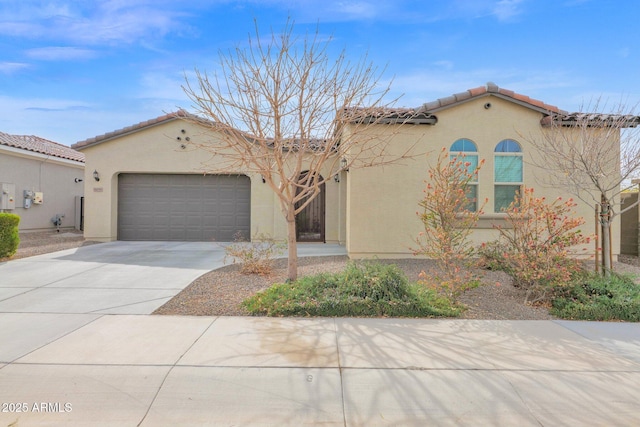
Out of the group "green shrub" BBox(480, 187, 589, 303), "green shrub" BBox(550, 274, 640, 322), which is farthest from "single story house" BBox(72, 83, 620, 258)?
"green shrub" BBox(550, 274, 640, 322)

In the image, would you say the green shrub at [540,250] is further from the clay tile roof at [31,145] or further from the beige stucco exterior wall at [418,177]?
the clay tile roof at [31,145]

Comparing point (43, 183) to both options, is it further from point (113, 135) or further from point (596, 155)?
point (596, 155)

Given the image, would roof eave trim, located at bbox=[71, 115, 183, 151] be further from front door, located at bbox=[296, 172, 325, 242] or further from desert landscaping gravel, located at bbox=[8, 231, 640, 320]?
desert landscaping gravel, located at bbox=[8, 231, 640, 320]

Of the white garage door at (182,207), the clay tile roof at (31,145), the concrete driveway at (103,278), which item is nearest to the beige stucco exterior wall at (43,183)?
the clay tile roof at (31,145)

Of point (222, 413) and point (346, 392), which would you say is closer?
point (222, 413)

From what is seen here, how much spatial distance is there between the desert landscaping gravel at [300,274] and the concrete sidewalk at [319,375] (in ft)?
1.90

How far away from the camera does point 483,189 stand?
381 inches

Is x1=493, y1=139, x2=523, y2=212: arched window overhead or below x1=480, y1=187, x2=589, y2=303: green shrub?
overhead

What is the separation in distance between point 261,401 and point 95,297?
14.7ft

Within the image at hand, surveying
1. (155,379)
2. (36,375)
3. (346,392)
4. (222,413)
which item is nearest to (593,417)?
(346,392)

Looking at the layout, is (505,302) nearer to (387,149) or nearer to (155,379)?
(387,149)

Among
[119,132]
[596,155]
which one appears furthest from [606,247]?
[119,132]

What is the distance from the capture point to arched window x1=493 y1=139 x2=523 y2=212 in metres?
9.77

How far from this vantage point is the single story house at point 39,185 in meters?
14.7
